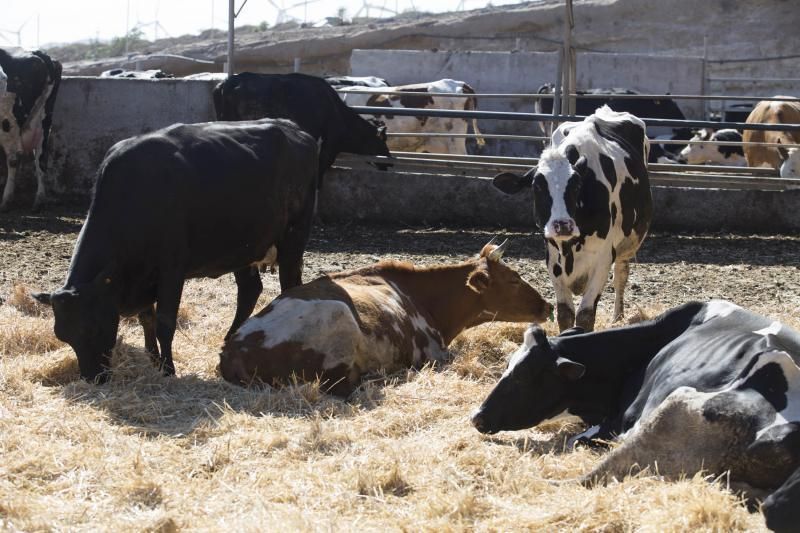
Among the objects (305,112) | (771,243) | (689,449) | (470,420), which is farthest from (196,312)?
(771,243)

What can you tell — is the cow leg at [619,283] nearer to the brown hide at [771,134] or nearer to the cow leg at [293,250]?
the cow leg at [293,250]

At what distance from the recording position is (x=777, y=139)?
16859 millimetres

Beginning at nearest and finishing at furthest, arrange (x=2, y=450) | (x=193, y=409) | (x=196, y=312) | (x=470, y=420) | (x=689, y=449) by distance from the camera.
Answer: (x=689, y=449) < (x=2, y=450) < (x=470, y=420) < (x=193, y=409) < (x=196, y=312)

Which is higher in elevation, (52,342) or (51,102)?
(51,102)

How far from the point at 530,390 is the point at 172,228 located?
2.61 metres

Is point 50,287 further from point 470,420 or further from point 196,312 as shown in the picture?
point 470,420

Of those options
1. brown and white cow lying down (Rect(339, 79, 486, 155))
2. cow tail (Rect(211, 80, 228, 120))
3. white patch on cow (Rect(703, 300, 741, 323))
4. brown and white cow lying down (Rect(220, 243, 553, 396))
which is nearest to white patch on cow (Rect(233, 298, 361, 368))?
brown and white cow lying down (Rect(220, 243, 553, 396))

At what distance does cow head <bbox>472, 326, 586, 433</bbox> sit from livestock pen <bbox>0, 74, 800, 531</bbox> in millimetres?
120

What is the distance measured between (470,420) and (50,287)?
5.28 metres

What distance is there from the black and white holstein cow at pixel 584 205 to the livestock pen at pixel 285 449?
1.96 ft

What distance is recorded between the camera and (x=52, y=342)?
7.61m

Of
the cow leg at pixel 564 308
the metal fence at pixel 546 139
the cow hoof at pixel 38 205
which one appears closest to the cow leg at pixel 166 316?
the cow leg at pixel 564 308

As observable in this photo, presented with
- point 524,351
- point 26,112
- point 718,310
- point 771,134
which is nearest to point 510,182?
point 524,351

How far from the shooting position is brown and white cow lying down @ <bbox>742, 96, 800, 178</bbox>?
15531 millimetres
